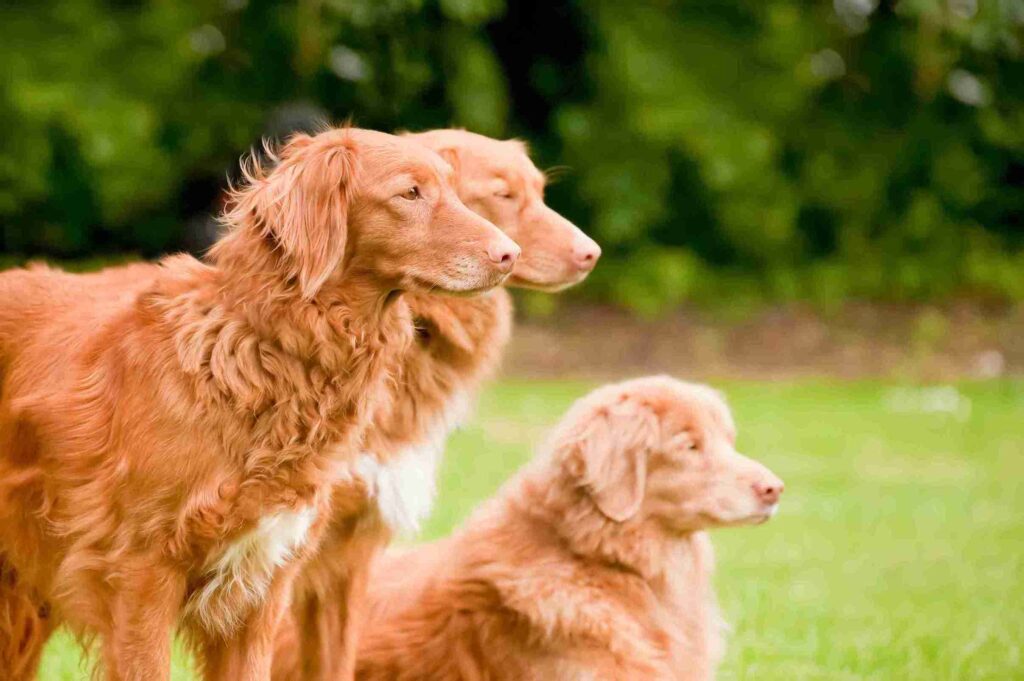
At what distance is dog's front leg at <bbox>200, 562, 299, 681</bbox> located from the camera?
14.2 ft

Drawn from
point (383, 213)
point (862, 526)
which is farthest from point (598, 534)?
point (862, 526)

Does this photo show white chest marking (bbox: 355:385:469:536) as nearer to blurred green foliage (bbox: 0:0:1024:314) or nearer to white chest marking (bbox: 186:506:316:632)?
white chest marking (bbox: 186:506:316:632)

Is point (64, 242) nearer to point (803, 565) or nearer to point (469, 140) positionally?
point (803, 565)

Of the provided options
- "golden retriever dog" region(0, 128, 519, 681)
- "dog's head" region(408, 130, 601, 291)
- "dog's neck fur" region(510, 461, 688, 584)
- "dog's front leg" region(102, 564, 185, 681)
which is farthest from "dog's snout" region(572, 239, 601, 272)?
"dog's front leg" region(102, 564, 185, 681)

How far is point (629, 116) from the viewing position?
55.4 ft

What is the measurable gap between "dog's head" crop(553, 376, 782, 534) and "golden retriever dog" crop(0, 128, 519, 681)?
3.20 feet

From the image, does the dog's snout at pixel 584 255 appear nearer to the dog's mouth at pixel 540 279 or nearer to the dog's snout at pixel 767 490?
the dog's mouth at pixel 540 279

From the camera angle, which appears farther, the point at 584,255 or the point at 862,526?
the point at 862,526

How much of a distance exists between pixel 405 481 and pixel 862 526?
5872mm

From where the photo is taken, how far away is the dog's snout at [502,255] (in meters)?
4.21

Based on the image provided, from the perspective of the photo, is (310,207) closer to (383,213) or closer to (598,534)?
(383,213)

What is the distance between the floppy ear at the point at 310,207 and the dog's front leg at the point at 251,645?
3.24ft

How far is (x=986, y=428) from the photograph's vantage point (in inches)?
531

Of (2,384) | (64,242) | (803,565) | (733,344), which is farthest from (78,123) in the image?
(2,384)
